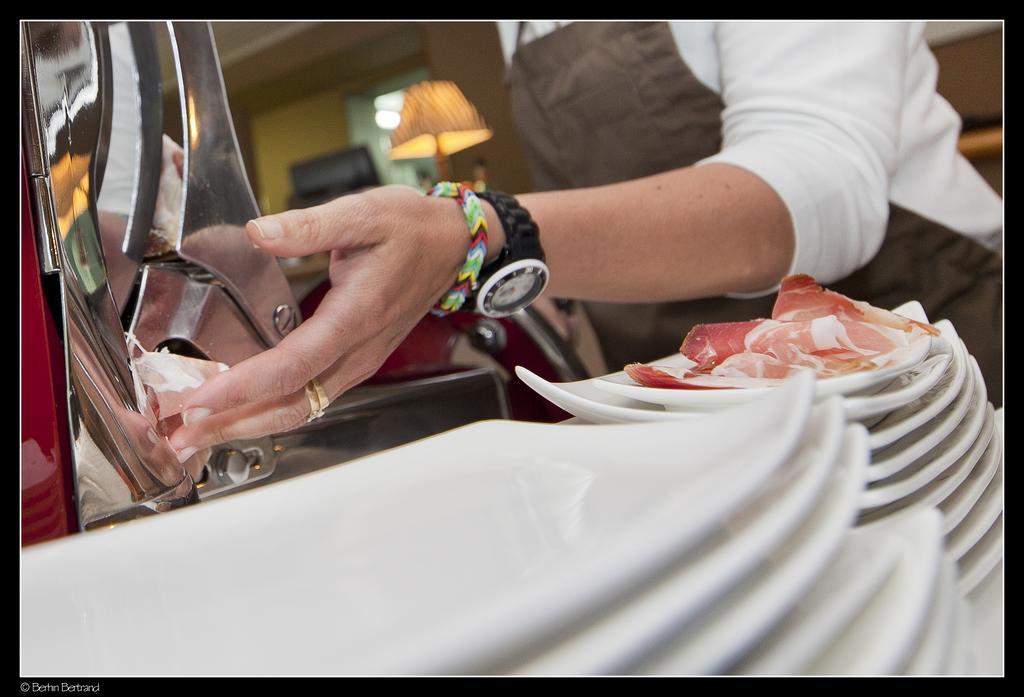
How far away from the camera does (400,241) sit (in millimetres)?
395

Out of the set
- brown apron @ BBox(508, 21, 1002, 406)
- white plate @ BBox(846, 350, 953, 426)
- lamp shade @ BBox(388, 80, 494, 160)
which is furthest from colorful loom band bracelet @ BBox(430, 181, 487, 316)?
lamp shade @ BBox(388, 80, 494, 160)

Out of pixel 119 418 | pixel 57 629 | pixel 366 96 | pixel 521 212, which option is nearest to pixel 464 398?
pixel 521 212

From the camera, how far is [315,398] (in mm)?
392

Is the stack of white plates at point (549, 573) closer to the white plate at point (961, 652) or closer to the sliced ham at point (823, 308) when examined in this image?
the white plate at point (961, 652)

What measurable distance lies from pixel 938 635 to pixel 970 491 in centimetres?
10

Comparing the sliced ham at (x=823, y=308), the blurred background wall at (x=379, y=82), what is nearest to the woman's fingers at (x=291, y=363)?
the sliced ham at (x=823, y=308)

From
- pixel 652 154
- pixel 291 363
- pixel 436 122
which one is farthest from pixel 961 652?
pixel 436 122

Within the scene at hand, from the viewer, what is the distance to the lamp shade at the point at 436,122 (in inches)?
112

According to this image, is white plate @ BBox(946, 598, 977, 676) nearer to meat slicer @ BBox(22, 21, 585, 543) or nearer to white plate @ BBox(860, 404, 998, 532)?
white plate @ BBox(860, 404, 998, 532)

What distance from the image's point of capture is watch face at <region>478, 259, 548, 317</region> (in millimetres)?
Answer: 471

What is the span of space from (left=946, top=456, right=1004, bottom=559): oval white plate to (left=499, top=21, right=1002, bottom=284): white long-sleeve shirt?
42cm

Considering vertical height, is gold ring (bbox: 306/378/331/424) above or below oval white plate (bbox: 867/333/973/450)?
below

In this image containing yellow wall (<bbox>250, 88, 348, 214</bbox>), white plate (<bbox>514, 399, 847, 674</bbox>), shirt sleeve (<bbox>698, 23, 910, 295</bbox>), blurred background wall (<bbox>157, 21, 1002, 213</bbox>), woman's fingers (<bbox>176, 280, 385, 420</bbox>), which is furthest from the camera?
yellow wall (<bbox>250, 88, 348, 214</bbox>)

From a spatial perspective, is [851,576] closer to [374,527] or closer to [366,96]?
[374,527]
